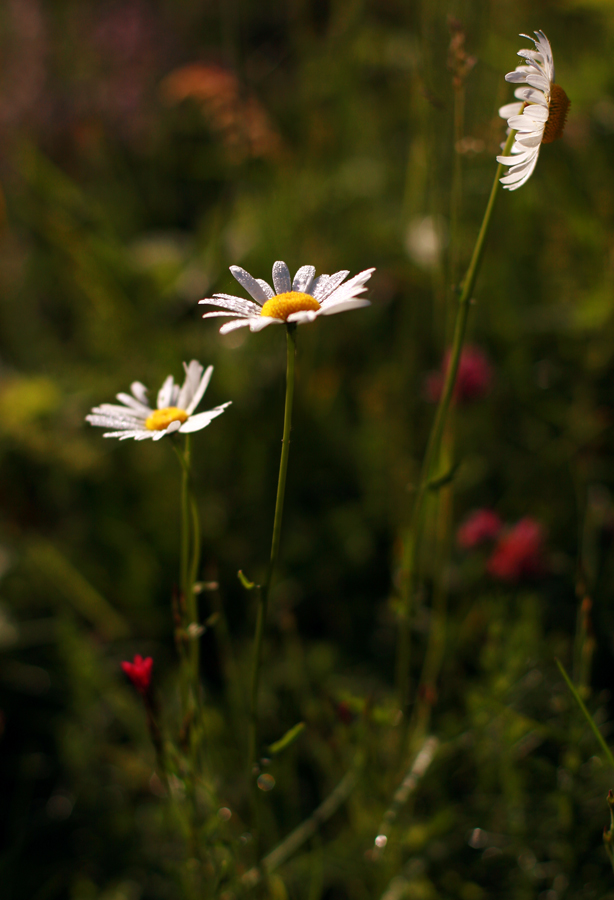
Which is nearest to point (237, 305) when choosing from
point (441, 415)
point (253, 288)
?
point (253, 288)

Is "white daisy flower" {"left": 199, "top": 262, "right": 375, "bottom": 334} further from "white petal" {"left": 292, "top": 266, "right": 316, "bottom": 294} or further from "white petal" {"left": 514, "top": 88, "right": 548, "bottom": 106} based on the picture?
"white petal" {"left": 514, "top": 88, "right": 548, "bottom": 106}

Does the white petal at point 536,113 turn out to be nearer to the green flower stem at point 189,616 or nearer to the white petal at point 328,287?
the white petal at point 328,287

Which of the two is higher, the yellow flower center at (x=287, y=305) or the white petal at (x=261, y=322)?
the yellow flower center at (x=287, y=305)

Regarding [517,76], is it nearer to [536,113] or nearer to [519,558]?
[536,113]

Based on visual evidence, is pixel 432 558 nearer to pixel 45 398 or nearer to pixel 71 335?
pixel 45 398

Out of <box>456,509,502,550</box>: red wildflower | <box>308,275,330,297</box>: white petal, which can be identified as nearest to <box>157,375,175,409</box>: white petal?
<box>308,275,330,297</box>: white petal

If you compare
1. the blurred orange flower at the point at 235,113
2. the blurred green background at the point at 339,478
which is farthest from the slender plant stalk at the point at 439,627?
the blurred orange flower at the point at 235,113
